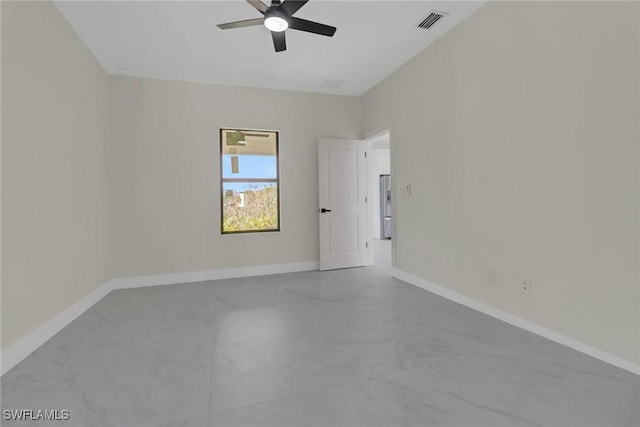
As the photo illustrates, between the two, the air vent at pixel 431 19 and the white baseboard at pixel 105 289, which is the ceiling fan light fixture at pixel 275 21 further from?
the white baseboard at pixel 105 289

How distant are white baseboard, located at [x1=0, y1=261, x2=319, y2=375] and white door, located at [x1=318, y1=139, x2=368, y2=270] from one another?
449 mm

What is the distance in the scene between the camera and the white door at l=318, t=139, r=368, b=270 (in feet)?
16.2

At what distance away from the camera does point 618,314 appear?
6.47 ft

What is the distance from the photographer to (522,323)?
2578 millimetres

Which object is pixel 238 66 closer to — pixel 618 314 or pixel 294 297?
pixel 294 297

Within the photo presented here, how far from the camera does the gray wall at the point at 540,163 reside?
1.95 meters

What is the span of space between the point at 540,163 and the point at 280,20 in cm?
236

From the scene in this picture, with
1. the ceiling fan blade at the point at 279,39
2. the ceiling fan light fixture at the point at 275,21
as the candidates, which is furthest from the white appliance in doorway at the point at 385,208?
the ceiling fan light fixture at the point at 275,21

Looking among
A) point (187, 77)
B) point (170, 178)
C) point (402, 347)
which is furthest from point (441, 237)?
point (187, 77)

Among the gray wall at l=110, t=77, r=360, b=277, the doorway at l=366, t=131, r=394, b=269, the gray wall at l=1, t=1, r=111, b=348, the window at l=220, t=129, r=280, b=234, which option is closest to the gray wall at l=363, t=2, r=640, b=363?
the gray wall at l=110, t=77, r=360, b=277

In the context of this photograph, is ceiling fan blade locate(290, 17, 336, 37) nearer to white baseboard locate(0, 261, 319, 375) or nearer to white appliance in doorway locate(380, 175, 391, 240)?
white baseboard locate(0, 261, 319, 375)

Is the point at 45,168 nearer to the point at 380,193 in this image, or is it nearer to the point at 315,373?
the point at 315,373

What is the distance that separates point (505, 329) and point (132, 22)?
172 inches

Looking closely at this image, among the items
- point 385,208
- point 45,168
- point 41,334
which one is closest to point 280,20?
point 45,168
